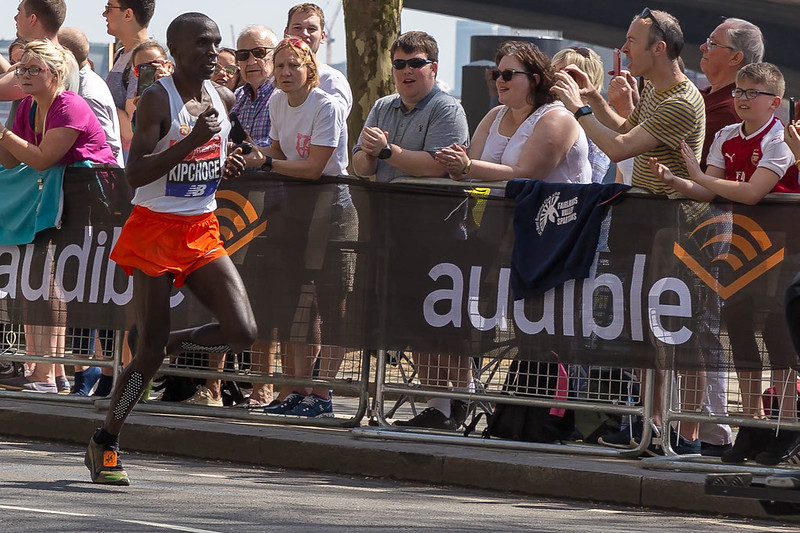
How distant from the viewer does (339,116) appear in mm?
9828

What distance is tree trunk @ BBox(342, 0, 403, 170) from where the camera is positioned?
1523cm

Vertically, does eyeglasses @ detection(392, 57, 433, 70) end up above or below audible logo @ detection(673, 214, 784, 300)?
above

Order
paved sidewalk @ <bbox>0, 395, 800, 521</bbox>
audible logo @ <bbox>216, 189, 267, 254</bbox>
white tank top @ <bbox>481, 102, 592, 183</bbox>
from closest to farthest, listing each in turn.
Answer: paved sidewalk @ <bbox>0, 395, 800, 521</bbox>
white tank top @ <bbox>481, 102, 592, 183</bbox>
audible logo @ <bbox>216, 189, 267, 254</bbox>

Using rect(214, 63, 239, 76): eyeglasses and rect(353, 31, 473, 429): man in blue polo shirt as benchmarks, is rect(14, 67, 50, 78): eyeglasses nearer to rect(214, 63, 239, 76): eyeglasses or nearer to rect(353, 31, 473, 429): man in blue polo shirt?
rect(214, 63, 239, 76): eyeglasses

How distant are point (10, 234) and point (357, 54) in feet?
19.8

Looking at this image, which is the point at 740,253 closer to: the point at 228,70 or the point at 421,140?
the point at 421,140

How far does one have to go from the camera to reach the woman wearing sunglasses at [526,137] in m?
9.05

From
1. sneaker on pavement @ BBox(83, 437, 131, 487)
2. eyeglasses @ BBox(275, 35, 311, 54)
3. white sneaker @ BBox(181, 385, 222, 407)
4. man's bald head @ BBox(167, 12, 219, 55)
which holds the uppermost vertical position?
eyeglasses @ BBox(275, 35, 311, 54)

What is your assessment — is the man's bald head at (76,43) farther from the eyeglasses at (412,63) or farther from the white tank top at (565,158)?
the white tank top at (565,158)

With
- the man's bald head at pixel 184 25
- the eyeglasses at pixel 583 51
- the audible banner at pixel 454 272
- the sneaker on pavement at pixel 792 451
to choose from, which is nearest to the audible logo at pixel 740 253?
the audible banner at pixel 454 272

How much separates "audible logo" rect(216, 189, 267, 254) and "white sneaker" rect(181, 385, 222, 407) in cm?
124

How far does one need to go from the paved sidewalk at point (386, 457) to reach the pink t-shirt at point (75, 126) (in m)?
1.66

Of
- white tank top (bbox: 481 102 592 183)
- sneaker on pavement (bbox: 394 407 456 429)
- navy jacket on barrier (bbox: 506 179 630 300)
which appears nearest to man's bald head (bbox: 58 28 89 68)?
white tank top (bbox: 481 102 592 183)

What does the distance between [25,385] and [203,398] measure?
131 cm
